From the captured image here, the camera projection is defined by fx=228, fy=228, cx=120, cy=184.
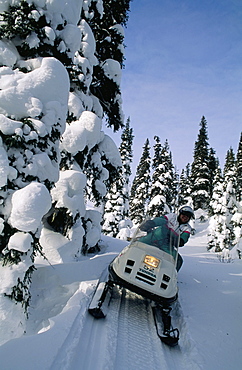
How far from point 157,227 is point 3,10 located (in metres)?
5.63

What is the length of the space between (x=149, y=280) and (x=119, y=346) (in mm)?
1276

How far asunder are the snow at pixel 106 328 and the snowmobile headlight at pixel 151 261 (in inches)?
39.3

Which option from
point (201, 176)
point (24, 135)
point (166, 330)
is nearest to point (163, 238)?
point (166, 330)

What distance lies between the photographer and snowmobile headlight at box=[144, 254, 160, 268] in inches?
175

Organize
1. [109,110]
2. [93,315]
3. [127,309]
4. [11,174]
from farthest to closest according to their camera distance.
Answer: [109,110]
[127,309]
[11,174]
[93,315]

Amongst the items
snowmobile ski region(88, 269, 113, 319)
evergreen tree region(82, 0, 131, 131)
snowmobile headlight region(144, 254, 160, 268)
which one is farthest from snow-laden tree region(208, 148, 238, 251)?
snowmobile ski region(88, 269, 113, 319)

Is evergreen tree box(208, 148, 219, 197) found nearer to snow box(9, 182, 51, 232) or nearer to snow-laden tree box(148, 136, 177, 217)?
snow-laden tree box(148, 136, 177, 217)

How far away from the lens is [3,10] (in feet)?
15.0

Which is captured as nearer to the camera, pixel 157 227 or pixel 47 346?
pixel 47 346

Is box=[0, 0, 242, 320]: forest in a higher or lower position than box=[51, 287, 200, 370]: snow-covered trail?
higher

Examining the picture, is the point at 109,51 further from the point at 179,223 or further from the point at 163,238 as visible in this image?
the point at 163,238

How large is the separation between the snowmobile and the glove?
0.48m

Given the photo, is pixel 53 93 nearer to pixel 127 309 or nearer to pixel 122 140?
pixel 127 309

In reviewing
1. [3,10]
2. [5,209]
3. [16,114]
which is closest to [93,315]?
[5,209]
